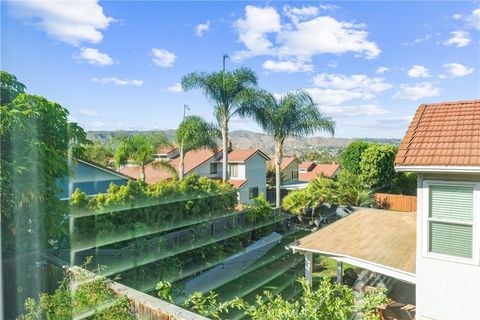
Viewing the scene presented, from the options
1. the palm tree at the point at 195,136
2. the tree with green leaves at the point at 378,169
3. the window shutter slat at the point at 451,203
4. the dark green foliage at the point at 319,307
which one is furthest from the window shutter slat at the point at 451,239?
the tree with green leaves at the point at 378,169

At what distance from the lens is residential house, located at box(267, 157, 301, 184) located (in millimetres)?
21188

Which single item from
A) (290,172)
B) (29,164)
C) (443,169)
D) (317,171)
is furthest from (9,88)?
(317,171)

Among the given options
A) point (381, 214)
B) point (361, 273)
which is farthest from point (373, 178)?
point (361, 273)

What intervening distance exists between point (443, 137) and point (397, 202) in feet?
33.8

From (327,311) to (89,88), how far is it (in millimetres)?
1957

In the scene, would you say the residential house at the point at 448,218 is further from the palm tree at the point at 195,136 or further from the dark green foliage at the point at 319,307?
the palm tree at the point at 195,136

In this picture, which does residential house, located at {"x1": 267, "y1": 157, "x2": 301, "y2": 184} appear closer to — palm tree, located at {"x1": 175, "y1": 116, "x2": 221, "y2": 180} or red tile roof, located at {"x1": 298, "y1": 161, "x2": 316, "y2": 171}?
red tile roof, located at {"x1": 298, "y1": 161, "x2": 316, "y2": 171}

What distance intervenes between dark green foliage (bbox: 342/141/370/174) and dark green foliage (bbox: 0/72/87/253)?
16.2 metres

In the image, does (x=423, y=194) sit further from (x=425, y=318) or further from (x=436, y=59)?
(x=436, y=59)

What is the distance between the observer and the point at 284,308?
1996 mm

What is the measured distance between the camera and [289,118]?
44.1 feet

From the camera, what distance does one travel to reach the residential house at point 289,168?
21.2 metres

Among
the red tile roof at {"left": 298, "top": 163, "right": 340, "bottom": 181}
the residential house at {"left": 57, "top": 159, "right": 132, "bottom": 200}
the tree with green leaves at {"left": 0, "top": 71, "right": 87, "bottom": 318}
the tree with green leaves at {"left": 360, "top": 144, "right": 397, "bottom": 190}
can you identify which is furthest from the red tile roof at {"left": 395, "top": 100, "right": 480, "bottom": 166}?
the red tile roof at {"left": 298, "top": 163, "right": 340, "bottom": 181}

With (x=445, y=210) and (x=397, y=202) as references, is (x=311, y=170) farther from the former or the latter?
(x=445, y=210)
